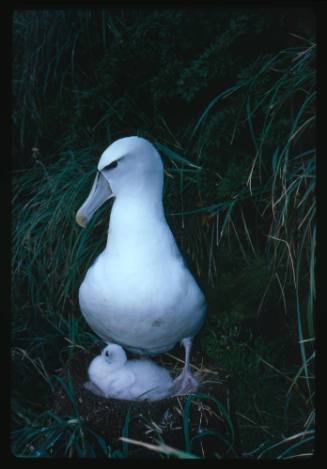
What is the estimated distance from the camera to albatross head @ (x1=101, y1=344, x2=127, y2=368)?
1326mm

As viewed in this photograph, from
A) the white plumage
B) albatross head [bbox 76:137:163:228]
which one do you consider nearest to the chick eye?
albatross head [bbox 76:137:163:228]

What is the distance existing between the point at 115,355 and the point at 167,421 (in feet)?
0.52

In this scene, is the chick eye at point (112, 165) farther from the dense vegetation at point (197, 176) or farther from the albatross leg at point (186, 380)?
the albatross leg at point (186, 380)

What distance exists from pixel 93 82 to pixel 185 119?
0.21 m

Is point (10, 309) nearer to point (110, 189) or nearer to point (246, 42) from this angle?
point (110, 189)

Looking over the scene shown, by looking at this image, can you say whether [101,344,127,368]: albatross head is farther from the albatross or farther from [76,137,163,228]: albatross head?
[76,137,163,228]: albatross head

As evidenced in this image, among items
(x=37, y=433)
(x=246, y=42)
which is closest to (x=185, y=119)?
(x=246, y=42)

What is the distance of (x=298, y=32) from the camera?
55.6 inches

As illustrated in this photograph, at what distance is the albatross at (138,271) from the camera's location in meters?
1.28

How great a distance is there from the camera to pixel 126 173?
4.33ft

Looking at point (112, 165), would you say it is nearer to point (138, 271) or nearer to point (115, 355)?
point (138, 271)

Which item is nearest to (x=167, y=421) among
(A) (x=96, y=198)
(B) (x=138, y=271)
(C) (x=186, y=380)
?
(C) (x=186, y=380)

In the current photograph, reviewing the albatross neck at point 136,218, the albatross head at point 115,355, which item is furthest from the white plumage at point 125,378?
the albatross neck at point 136,218

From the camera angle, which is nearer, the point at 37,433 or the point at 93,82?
the point at 37,433
